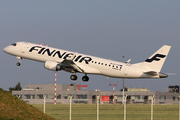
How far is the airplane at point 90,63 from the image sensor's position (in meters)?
60.0

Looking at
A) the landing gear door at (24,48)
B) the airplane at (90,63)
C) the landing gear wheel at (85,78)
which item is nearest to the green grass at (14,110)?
the airplane at (90,63)

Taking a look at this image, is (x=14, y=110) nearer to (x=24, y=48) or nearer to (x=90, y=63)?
(x=90, y=63)

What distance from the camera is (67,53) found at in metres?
62.2

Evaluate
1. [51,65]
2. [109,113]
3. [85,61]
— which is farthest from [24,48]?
[109,113]

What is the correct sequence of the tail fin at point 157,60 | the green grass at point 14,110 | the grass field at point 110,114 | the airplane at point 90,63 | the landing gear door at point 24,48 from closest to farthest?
the green grass at point 14,110 < the grass field at point 110,114 < the airplane at point 90,63 < the tail fin at point 157,60 < the landing gear door at point 24,48

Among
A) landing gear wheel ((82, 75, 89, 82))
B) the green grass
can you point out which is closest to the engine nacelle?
landing gear wheel ((82, 75, 89, 82))

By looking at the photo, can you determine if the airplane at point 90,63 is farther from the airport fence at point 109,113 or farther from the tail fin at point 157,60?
the airport fence at point 109,113

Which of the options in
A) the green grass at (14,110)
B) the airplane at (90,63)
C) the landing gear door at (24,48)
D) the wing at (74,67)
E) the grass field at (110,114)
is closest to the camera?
the green grass at (14,110)

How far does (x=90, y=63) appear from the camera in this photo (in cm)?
6144

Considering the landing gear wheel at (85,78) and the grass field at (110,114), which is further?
the landing gear wheel at (85,78)

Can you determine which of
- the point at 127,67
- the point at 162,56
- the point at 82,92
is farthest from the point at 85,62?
the point at 82,92

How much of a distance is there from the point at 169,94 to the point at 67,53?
75734 millimetres

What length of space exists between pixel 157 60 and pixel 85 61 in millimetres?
12370

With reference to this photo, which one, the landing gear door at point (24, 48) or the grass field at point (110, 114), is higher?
the landing gear door at point (24, 48)
